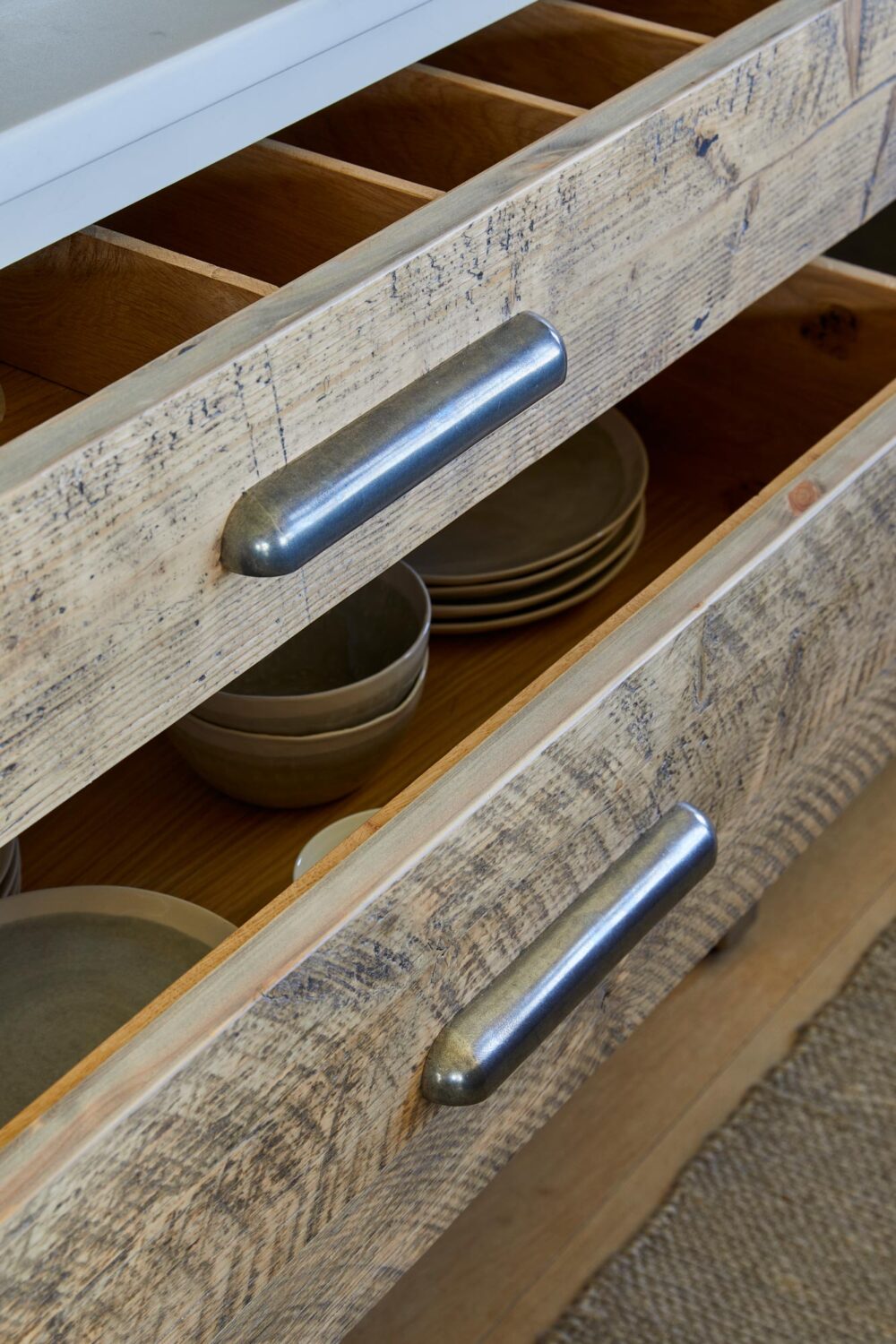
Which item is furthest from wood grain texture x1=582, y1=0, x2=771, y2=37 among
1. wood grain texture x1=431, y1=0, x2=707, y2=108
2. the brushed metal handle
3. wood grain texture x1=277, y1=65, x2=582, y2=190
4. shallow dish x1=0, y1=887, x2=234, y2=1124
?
shallow dish x1=0, y1=887, x2=234, y2=1124

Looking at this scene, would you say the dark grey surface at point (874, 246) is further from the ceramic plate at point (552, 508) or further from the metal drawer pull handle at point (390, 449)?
the metal drawer pull handle at point (390, 449)

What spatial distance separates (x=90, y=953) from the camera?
2.38 ft

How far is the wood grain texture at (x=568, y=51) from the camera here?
→ 31.5 inches

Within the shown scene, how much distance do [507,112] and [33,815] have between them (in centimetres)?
43

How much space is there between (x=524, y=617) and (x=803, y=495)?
270mm

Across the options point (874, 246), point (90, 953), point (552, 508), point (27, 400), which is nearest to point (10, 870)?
point (90, 953)

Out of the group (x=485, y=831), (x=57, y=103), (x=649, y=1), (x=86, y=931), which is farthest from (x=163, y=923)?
(x=649, y=1)

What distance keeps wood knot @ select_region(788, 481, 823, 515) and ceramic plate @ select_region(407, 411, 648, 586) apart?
26 cm

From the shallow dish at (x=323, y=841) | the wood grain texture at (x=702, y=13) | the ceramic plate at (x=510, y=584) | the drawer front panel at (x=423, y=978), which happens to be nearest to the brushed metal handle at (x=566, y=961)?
the drawer front panel at (x=423, y=978)

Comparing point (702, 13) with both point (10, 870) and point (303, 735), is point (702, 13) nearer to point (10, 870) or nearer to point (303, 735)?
point (303, 735)

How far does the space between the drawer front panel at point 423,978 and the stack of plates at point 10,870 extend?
28 centimetres

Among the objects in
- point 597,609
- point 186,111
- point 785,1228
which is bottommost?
point 785,1228

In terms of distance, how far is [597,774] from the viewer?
0.63 meters

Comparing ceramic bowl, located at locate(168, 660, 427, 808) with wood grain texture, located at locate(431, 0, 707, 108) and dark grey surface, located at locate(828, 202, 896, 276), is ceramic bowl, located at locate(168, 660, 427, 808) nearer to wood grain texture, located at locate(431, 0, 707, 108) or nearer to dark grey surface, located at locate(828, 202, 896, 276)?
wood grain texture, located at locate(431, 0, 707, 108)
